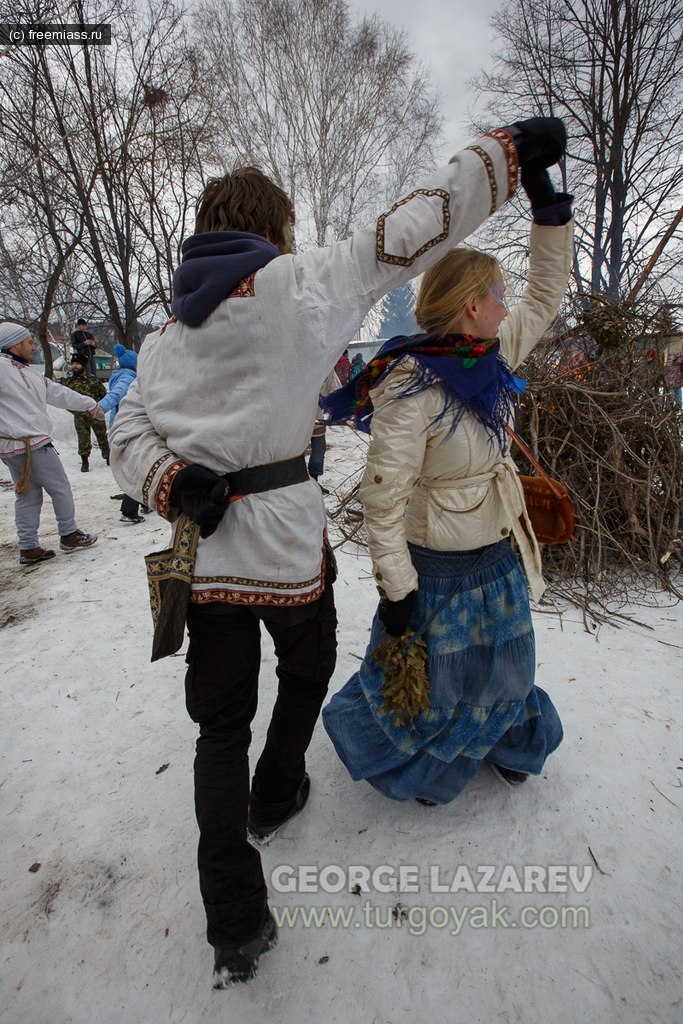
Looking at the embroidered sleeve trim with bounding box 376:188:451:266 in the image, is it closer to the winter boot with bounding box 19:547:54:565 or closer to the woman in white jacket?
the woman in white jacket

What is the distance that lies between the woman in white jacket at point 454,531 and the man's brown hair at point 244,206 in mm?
455

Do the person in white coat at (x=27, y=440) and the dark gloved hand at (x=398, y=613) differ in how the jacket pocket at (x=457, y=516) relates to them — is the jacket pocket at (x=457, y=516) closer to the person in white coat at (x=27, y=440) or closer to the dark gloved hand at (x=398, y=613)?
the dark gloved hand at (x=398, y=613)

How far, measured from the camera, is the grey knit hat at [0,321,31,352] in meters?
4.02

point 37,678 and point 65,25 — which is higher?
point 65,25

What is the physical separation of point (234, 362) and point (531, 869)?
5.51 ft

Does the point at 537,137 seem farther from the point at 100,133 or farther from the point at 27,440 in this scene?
the point at 100,133

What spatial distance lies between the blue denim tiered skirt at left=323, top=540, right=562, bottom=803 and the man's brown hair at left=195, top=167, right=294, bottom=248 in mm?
994

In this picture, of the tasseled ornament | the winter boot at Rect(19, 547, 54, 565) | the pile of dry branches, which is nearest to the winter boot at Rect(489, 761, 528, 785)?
the tasseled ornament

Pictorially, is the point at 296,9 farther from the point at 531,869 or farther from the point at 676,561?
the point at 531,869

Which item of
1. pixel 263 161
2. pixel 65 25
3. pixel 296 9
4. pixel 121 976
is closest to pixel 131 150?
pixel 65 25

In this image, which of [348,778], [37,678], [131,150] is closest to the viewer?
[348,778]

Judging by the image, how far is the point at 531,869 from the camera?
1513 mm

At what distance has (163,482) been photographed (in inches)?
47.1

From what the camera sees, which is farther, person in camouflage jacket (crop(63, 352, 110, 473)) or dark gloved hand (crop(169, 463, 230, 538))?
person in camouflage jacket (crop(63, 352, 110, 473))
